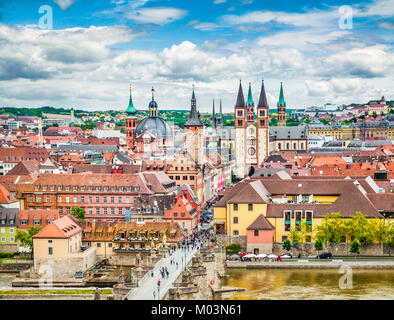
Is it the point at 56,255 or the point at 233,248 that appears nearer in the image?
the point at 56,255

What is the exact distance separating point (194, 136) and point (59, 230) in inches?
1507

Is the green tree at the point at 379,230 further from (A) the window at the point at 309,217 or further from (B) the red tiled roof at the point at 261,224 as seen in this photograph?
(B) the red tiled roof at the point at 261,224

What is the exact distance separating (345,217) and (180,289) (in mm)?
18449

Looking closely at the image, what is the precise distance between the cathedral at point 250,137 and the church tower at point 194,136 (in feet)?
67.6

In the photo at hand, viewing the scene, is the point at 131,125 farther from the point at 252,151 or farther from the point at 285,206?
the point at 285,206

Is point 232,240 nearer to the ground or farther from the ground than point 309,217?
nearer to the ground

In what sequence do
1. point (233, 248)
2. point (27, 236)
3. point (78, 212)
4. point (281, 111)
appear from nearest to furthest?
point (233, 248)
point (27, 236)
point (78, 212)
point (281, 111)

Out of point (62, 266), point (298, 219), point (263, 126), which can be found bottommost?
point (62, 266)

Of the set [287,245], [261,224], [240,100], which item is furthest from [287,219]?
[240,100]

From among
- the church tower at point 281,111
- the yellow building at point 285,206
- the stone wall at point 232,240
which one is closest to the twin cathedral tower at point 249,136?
the church tower at point 281,111

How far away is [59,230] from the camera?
3528 centimetres

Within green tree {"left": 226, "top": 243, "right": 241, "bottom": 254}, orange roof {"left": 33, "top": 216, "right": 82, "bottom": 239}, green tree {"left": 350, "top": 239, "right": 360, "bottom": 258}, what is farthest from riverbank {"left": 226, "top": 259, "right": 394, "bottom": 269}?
orange roof {"left": 33, "top": 216, "right": 82, "bottom": 239}

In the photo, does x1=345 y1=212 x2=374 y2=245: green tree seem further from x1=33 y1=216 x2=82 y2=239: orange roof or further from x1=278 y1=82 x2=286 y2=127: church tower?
x1=278 y1=82 x2=286 y2=127: church tower
